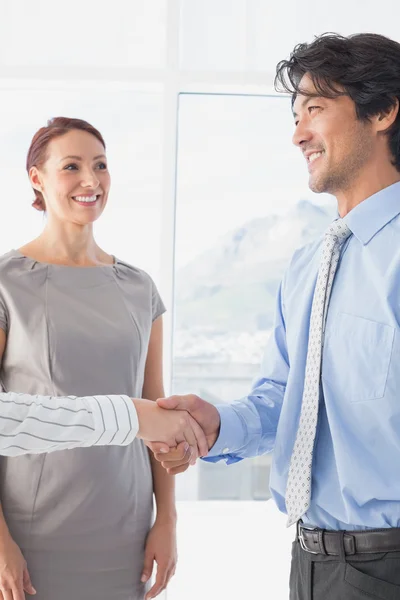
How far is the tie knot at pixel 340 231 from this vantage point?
Result: 1.63 metres

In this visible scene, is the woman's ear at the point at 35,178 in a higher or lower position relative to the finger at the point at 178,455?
higher

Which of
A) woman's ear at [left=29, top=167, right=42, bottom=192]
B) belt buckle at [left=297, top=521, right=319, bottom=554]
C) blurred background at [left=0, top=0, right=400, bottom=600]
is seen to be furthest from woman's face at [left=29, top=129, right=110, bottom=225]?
blurred background at [left=0, top=0, right=400, bottom=600]

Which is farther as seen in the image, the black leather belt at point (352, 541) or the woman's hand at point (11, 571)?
the woman's hand at point (11, 571)

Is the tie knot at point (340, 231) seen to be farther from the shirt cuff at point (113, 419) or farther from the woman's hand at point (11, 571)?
the woman's hand at point (11, 571)

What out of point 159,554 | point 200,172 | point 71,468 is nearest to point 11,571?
point 71,468

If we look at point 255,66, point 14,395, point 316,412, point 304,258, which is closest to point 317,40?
point 304,258

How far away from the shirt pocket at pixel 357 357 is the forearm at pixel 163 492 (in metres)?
0.72

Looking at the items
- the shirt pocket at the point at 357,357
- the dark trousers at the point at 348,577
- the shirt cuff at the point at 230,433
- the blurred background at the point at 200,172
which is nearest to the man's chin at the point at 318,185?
the shirt pocket at the point at 357,357

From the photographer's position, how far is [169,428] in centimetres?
182

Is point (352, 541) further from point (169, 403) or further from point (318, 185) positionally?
point (318, 185)

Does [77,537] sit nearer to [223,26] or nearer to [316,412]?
[316,412]

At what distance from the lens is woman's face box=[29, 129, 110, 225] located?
212 cm

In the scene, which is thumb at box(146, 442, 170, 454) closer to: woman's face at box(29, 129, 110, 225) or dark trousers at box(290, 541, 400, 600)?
dark trousers at box(290, 541, 400, 600)

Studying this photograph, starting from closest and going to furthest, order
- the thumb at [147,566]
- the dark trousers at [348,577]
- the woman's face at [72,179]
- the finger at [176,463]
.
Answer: the dark trousers at [348,577]
the finger at [176,463]
the thumb at [147,566]
the woman's face at [72,179]
